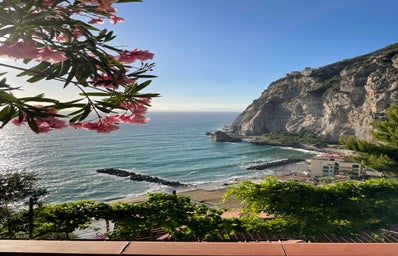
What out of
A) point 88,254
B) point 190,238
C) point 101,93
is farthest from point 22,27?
point 190,238

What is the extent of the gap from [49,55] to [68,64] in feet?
0.52

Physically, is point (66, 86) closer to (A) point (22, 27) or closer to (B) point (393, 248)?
(A) point (22, 27)

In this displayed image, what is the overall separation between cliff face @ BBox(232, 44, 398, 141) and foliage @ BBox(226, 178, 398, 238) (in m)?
40.6

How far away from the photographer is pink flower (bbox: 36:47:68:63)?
3.71ft

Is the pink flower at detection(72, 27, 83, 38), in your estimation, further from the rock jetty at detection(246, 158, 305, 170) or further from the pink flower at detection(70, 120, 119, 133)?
the rock jetty at detection(246, 158, 305, 170)

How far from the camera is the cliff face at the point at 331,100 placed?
5183 cm

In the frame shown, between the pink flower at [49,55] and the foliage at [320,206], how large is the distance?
4.26 metres

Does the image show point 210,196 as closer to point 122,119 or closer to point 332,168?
point 332,168

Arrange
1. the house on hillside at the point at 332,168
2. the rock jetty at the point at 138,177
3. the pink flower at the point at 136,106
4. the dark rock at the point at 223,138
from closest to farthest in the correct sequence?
the pink flower at the point at 136,106 < the rock jetty at the point at 138,177 < the house on hillside at the point at 332,168 < the dark rock at the point at 223,138

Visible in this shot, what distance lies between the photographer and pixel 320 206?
518 cm

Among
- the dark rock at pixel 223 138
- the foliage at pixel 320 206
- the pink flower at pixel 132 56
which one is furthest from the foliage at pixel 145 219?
the dark rock at pixel 223 138

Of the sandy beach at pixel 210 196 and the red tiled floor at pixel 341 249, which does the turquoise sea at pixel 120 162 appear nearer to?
the sandy beach at pixel 210 196

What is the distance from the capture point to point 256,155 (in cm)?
5181

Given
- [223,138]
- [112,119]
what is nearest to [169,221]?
[112,119]
